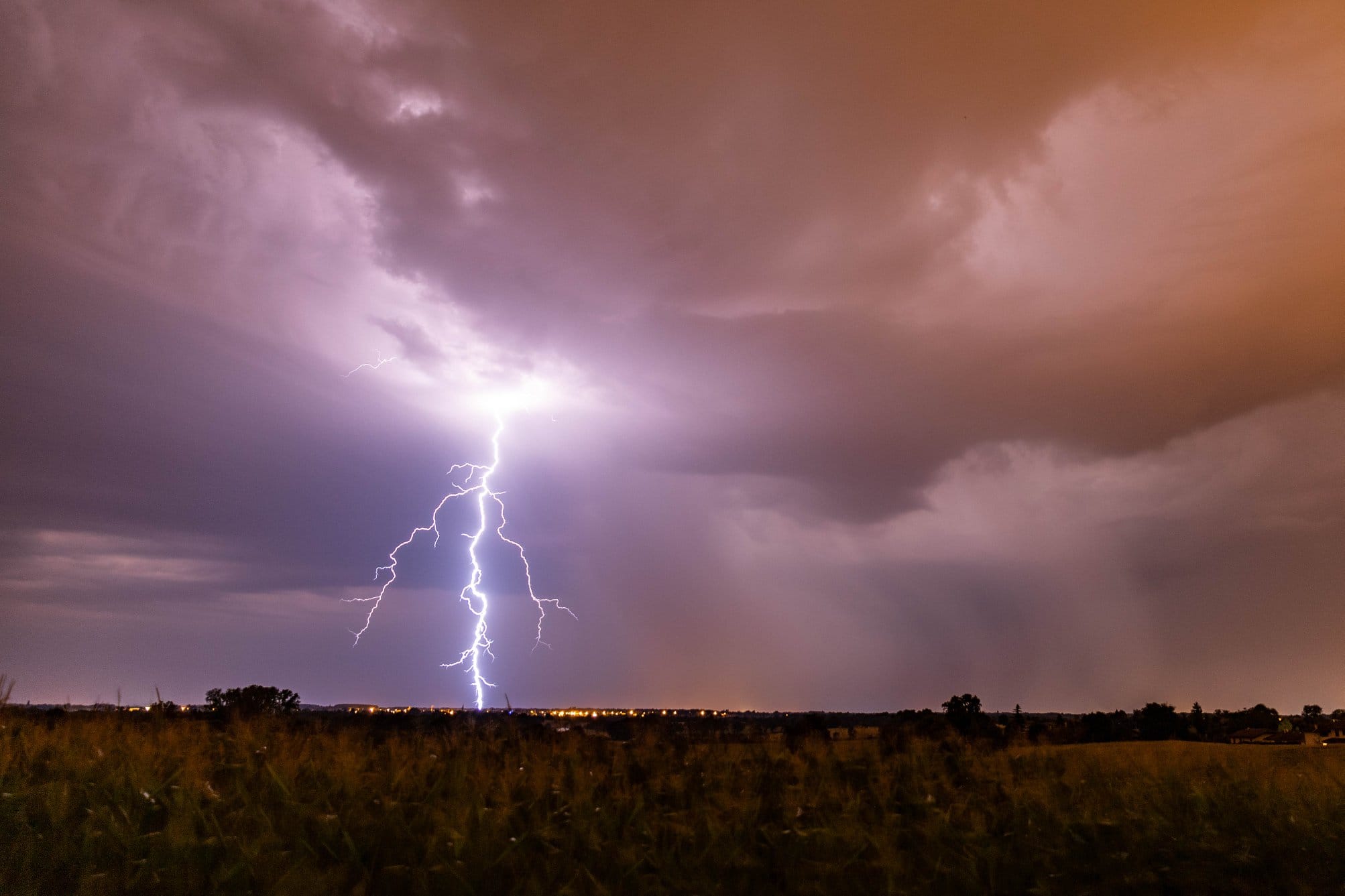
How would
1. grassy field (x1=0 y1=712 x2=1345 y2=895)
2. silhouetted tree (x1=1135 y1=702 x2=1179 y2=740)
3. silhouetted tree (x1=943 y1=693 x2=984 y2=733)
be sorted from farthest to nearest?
silhouetted tree (x1=1135 y1=702 x2=1179 y2=740) < silhouetted tree (x1=943 y1=693 x2=984 y2=733) < grassy field (x1=0 y1=712 x2=1345 y2=895)

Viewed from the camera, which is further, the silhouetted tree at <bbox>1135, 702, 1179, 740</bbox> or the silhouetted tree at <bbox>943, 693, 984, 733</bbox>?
the silhouetted tree at <bbox>1135, 702, 1179, 740</bbox>

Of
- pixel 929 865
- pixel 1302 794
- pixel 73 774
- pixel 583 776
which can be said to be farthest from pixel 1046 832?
pixel 73 774

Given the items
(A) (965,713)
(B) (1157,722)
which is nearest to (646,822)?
(A) (965,713)

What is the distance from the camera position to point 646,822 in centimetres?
810

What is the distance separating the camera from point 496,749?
11.2 metres

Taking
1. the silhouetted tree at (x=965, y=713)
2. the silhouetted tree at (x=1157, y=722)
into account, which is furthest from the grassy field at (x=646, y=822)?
the silhouetted tree at (x=1157, y=722)

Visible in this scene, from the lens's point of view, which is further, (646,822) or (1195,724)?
(1195,724)

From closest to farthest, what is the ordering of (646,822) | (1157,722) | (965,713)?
1. (646,822)
2. (965,713)
3. (1157,722)

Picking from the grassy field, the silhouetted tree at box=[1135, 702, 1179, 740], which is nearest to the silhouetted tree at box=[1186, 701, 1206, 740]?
the silhouetted tree at box=[1135, 702, 1179, 740]

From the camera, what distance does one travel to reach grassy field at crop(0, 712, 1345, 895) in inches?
286

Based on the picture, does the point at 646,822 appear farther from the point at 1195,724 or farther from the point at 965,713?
the point at 1195,724

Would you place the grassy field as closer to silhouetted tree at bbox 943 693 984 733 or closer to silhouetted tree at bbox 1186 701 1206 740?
silhouetted tree at bbox 943 693 984 733

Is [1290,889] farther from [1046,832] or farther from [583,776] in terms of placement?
[583,776]

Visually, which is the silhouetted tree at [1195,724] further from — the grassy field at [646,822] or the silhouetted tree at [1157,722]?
the grassy field at [646,822]
